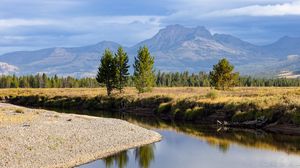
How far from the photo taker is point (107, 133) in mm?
51000

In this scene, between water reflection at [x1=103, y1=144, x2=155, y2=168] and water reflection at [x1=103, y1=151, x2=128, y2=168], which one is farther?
water reflection at [x1=103, y1=144, x2=155, y2=168]

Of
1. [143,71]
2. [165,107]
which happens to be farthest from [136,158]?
[143,71]

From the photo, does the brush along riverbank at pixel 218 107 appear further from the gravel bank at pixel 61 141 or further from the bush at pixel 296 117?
the gravel bank at pixel 61 141

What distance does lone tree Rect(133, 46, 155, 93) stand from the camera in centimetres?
9959

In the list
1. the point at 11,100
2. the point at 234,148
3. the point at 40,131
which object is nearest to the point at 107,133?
the point at 40,131

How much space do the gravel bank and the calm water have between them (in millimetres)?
1527

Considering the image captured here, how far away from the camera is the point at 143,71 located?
99438mm

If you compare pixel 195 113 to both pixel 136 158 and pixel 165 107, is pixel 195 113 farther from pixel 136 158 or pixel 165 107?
pixel 136 158

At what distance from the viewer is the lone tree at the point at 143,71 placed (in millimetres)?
99594

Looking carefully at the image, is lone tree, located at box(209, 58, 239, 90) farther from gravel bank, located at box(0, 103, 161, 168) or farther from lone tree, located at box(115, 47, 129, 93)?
gravel bank, located at box(0, 103, 161, 168)

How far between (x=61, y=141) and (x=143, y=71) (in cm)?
5894

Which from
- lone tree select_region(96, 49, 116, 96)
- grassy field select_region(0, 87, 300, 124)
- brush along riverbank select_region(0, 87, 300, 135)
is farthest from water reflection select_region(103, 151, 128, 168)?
lone tree select_region(96, 49, 116, 96)

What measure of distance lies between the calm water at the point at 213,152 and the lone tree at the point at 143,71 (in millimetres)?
42724

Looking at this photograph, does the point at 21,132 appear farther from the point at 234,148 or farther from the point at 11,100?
the point at 11,100
